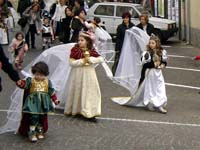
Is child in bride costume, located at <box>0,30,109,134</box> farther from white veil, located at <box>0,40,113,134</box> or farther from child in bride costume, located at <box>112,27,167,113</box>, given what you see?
child in bride costume, located at <box>112,27,167,113</box>

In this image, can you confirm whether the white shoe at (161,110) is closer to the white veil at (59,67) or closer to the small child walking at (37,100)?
the white veil at (59,67)

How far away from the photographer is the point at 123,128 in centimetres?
884

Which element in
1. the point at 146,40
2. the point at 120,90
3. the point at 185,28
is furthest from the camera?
the point at 185,28

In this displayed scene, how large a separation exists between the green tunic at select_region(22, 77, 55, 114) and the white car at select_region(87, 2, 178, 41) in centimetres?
1426

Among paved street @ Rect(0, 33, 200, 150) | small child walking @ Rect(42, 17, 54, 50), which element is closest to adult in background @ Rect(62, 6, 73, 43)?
small child walking @ Rect(42, 17, 54, 50)

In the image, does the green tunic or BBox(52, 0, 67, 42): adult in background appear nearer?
the green tunic

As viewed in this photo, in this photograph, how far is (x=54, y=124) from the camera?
9.07m

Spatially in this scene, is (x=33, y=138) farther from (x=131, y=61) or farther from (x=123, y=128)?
(x=131, y=61)

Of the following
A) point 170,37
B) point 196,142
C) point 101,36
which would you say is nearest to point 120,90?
point 101,36

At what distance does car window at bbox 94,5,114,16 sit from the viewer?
23781mm

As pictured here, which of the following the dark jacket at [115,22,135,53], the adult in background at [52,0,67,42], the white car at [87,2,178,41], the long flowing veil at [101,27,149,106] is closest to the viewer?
the long flowing veil at [101,27,149,106]

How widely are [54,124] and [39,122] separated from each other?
3.31 feet

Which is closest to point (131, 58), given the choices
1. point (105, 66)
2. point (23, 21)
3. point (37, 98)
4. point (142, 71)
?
point (105, 66)

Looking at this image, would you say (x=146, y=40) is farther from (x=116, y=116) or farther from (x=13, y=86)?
(x=13, y=86)
